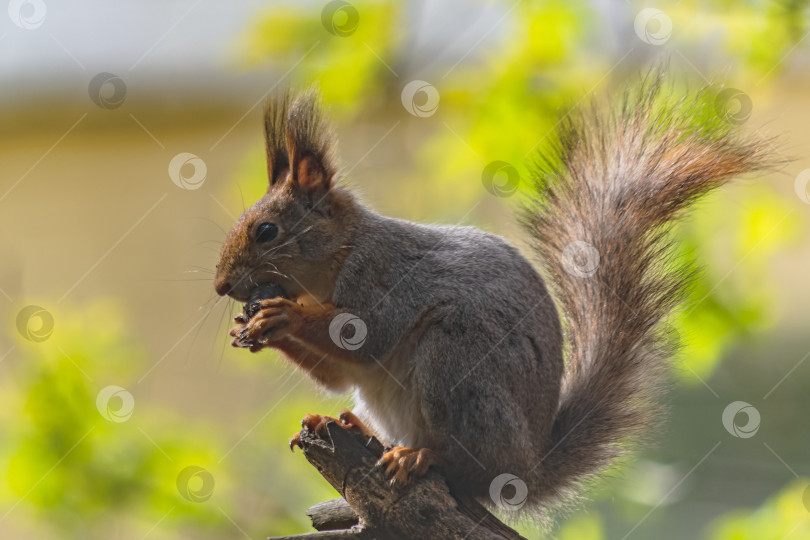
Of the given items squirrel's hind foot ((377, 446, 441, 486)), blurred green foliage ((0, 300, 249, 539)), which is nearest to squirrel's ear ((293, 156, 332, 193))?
squirrel's hind foot ((377, 446, 441, 486))

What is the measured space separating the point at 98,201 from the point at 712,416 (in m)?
3.53

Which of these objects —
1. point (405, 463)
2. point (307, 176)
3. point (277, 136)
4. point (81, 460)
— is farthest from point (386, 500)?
point (81, 460)

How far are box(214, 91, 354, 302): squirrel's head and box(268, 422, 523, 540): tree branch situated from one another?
39cm

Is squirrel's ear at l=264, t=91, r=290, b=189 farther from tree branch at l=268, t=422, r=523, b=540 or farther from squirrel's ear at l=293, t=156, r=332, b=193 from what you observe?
tree branch at l=268, t=422, r=523, b=540

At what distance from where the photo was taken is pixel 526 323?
2.06 meters

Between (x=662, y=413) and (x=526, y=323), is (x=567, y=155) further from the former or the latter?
(x=662, y=413)

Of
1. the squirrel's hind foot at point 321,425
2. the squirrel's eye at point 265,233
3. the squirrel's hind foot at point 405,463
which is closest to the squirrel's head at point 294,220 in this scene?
the squirrel's eye at point 265,233

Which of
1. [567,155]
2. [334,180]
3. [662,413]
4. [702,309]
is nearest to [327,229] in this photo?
[334,180]

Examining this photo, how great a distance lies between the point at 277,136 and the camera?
223 cm

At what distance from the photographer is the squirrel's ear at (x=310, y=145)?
214 centimetres

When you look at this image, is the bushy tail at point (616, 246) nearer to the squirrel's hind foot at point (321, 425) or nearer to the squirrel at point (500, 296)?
the squirrel at point (500, 296)

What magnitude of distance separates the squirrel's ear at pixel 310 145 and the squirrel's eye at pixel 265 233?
0.49 feet

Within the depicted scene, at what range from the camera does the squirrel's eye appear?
2080 millimetres

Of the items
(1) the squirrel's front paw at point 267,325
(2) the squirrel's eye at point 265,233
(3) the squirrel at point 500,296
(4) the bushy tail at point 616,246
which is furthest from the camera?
(4) the bushy tail at point 616,246
